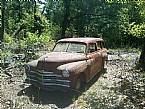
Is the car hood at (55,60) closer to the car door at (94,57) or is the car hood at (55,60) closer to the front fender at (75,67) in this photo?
the front fender at (75,67)

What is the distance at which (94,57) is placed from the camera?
1184 cm

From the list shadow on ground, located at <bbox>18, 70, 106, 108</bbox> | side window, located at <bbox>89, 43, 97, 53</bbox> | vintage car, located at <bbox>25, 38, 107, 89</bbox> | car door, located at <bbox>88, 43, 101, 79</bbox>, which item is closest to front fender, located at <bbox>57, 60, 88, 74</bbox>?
vintage car, located at <bbox>25, 38, 107, 89</bbox>

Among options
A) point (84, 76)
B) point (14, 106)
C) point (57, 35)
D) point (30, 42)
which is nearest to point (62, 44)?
point (84, 76)

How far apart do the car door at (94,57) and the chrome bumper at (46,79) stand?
77.4 inches

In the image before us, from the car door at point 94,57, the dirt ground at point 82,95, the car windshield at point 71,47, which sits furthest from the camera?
the car door at point 94,57

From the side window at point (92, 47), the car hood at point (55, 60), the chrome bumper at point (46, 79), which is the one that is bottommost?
the chrome bumper at point (46, 79)

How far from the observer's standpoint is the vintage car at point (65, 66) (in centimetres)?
965

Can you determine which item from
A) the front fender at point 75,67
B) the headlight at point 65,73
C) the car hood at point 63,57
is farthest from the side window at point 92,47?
the headlight at point 65,73

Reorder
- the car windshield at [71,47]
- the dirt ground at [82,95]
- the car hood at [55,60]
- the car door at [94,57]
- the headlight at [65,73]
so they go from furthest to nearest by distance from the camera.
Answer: the car door at [94,57] → the car windshield at [71,47] → the car hood at [55,60] → the headlight at [65,73] → the dirt ground at [82,95]

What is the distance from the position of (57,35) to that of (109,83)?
79.9 ft

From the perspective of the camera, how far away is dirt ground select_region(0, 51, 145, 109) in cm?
884

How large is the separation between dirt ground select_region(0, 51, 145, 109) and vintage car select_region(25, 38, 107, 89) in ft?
1.35

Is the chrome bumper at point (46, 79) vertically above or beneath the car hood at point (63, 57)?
beneath

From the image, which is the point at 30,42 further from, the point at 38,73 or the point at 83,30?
→ the point at 83,30
